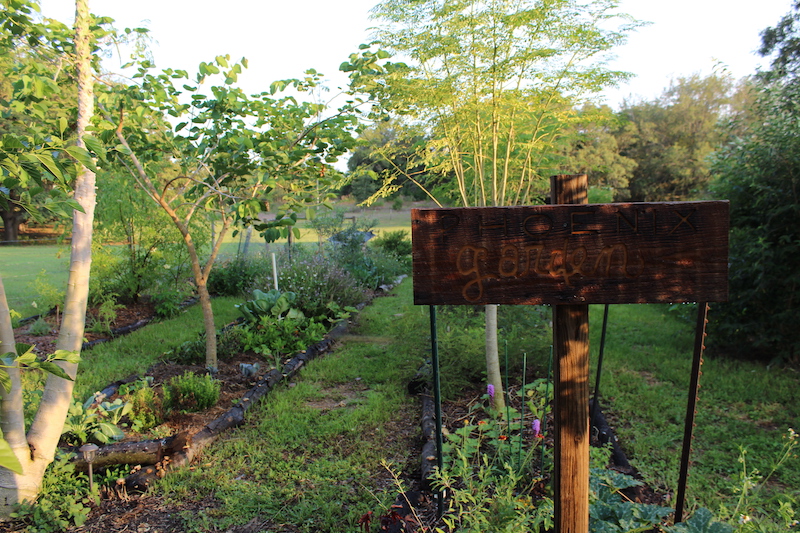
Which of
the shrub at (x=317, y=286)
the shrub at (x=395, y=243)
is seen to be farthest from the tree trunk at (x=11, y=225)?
the shrub at (x=317, y=286)

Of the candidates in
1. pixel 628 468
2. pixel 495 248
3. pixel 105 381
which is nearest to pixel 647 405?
pixel 628 468

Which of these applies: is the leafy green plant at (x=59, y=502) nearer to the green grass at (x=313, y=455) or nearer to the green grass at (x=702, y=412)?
the green grass at (x=313, y=455)

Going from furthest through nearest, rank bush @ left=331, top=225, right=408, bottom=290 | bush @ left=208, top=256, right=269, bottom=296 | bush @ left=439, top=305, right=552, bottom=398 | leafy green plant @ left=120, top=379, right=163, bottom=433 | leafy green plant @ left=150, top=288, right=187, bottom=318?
bush @ left=331, top=225, right=408, bottom=290
bush @ left=208, top=256, right=269, bottom=296
leafy green plant @ left=150, top=288, right=187, bottom=318
bush @ left=439, top=305, right=552, bottom=398
leafy green plant @ left=120, top=379, right=163, bottom=433

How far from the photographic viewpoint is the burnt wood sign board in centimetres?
162

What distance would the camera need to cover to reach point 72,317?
2.86 metres

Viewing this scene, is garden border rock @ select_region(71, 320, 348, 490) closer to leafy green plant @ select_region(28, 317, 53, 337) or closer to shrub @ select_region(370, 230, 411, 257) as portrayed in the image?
leafy green plant @ select_region(28, 317, 53, 337)

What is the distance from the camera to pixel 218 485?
3.01 metres

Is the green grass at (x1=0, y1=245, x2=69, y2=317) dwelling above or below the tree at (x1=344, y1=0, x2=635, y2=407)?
below

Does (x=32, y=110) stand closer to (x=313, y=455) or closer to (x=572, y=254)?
(x=313, y=455)

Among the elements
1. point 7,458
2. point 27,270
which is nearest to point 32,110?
point 7,458

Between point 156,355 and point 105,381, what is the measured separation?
35.7 inches

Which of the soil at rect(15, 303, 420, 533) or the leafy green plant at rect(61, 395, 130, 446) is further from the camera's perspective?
the leafy green plant at rect(61, 395, 130, 446)

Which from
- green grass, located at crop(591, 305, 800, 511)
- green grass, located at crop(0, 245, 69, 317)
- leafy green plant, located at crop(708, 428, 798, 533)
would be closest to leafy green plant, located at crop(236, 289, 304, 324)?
green grass, located at crop(0, 245, 69, 317)

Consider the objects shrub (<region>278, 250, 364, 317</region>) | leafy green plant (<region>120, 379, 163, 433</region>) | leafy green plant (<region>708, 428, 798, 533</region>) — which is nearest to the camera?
leafy green plant (<region>708, 428, 798, 533</region>)
